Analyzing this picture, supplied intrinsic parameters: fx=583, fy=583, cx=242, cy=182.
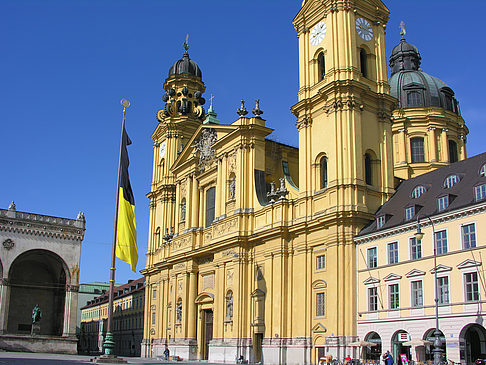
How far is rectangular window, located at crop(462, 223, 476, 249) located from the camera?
29.6 metres

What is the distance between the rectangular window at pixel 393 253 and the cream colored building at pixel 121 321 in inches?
1968

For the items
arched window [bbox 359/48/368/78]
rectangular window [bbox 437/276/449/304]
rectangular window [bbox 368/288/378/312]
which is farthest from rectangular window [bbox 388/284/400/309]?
arched window [bbox 359/48/368/78]

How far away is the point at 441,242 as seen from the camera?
31.4 meters

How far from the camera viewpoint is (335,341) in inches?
1414

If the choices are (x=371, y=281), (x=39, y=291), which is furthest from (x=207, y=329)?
(x=39, y=291)

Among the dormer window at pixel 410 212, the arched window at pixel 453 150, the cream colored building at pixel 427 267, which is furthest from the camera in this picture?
the arched window at pixel 453 150

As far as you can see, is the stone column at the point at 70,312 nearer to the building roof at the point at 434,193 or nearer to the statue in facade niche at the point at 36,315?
the statue in facade niche at the point at 36,315

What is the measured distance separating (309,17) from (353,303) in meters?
22.4

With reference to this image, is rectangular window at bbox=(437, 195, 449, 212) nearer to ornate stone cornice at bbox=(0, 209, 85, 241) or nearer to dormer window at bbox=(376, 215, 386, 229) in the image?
dormer window at bbox=(376, 215, 386, 229)

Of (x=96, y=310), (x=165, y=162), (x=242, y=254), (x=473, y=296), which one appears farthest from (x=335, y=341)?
(x=96, y=310)

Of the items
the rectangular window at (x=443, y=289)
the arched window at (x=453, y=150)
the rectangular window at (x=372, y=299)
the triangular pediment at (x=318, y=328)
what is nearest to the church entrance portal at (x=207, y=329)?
the triangular pediment at (x=318, y=328)

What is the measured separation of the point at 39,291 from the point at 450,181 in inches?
2094

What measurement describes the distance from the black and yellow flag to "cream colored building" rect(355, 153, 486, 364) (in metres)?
14.5

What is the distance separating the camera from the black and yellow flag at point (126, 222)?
29719mm
